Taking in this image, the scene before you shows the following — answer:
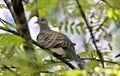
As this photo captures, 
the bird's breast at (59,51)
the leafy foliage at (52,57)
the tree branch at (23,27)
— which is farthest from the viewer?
the bird's breast at (59,51)

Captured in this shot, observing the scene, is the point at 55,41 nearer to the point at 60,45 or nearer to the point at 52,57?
the point at 60,45

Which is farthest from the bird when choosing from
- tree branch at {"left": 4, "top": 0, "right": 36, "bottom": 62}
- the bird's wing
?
tree branch at {"left": 4, "top": 0, "right": 36, "bottom": 62}

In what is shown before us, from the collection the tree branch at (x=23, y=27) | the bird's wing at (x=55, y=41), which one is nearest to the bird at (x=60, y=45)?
the bird's wing at (x=55, y=41)

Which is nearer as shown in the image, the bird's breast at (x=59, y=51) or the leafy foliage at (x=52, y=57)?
the leafy foliage at (x=52, y=57)

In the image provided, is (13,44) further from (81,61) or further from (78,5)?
(78,5)

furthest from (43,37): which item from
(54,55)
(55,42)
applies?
(54,55)

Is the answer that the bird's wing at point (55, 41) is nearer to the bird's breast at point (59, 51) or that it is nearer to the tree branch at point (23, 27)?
the bird's breast at point (59, 51)

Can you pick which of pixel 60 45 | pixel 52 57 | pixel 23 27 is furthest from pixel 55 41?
pixel 23 27

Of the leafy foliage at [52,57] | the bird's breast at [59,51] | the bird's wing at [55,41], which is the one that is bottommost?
the bird's breast at [59,51]

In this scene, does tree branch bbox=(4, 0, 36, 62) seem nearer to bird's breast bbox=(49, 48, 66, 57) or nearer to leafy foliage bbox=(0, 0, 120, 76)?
leafy foliage bbox=(0, 0, 120, 76)

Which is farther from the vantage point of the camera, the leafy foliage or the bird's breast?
the bird's breast

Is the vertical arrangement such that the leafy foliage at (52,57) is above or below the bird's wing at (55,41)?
above

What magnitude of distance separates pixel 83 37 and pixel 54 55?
0.88 m

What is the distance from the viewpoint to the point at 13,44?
1.30 metres
